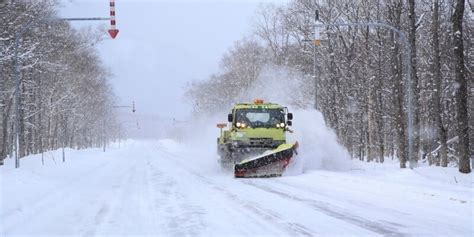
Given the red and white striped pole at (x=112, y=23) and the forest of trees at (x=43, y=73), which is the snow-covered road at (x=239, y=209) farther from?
the forest of trees at (x=43, y=73)

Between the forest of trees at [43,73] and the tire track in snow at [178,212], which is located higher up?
the forest of trees at [43,73]

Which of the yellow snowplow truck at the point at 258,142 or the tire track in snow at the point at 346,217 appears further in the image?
the yellow snowplow truck at the point at 258,142

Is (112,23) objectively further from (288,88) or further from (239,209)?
(288,88)

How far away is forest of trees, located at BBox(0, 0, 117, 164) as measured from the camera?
24.7m

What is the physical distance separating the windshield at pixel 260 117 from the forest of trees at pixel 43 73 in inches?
343

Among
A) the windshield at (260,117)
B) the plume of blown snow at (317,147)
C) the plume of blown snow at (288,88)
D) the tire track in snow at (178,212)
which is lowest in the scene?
the tire track in snow at (178,212)

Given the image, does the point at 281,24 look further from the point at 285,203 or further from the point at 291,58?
the point at 285,203

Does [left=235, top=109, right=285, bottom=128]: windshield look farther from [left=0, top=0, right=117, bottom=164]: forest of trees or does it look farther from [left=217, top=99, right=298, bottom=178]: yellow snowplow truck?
[left=0, top=0, right=117, bottom=164]: forest of trees

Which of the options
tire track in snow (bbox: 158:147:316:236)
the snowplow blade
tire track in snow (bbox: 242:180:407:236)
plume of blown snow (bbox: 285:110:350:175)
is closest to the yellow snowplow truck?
the snowplow blade

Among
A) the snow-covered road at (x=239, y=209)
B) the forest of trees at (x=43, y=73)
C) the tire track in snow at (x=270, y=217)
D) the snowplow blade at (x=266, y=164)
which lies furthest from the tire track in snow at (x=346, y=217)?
the forest of trees at (x=43, y=73)

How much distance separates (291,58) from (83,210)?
38508mm

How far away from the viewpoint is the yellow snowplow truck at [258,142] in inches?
738

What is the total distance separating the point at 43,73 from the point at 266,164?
1121 inches

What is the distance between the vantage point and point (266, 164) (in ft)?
61.2
